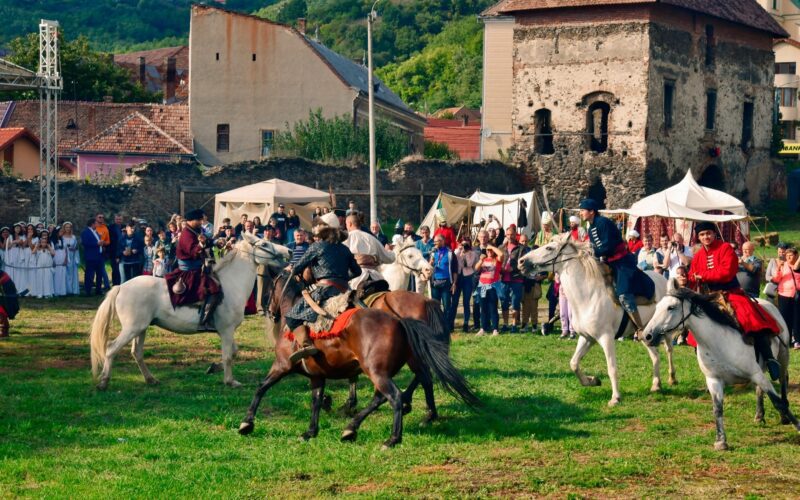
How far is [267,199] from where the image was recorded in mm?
32656

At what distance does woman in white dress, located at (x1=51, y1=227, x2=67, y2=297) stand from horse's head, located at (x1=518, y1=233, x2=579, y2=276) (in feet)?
53.8

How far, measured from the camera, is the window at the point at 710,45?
50969 mm

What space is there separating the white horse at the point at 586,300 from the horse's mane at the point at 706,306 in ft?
8.42

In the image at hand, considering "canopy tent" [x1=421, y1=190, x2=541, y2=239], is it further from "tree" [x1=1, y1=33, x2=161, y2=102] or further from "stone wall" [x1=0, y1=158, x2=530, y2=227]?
"tree" [x1=1, y1=33, x2=161, y2=102]

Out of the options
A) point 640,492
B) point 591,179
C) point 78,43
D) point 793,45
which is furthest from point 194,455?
point 793,45

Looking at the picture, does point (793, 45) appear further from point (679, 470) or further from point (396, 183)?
point (679, 470)

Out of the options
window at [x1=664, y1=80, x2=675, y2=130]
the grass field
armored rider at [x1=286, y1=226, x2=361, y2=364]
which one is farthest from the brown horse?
window at [x1=664, y1=80, x2=675, y2=130]

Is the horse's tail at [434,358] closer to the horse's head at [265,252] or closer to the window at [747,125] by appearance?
the horse's head at [265,252]

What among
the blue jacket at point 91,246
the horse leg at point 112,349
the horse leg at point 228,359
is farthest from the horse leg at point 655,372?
the blue jacket at point 91,246

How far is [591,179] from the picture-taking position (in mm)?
48688

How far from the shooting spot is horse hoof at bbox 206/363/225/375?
54.2 feet

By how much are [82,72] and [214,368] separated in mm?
62577

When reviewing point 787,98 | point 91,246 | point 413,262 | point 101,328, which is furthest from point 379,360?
point 787,98

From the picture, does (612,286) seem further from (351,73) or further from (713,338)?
(351,73)
